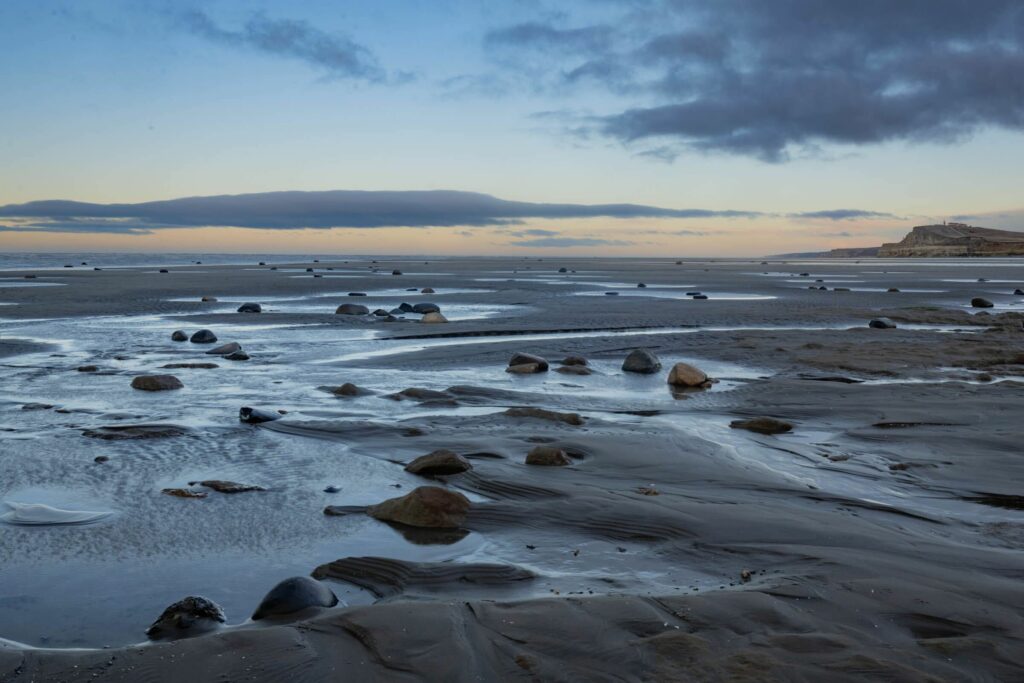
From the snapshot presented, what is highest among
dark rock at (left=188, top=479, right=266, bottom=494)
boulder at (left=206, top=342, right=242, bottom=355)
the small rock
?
the small rock

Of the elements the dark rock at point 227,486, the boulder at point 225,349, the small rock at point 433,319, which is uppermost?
the small rock at point 433,319

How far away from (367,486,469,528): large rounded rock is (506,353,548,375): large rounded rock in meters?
5.04

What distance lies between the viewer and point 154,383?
7.93 meters

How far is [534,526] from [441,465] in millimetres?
1100

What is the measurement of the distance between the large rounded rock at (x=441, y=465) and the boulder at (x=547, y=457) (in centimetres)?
42

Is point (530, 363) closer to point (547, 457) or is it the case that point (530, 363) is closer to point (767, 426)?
point (767, 426)

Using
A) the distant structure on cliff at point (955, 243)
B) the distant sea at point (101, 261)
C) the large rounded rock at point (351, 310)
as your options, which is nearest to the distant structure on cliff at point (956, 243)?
the distant structure on cliff at point (955, 243)

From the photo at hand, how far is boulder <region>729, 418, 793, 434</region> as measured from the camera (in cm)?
632

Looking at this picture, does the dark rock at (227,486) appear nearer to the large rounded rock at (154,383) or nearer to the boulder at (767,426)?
the large rounded rock at (154,383)

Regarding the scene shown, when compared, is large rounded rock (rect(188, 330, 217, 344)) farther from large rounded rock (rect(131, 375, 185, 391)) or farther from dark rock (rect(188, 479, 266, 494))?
dark rock (rect(188, 479, 266, 494))

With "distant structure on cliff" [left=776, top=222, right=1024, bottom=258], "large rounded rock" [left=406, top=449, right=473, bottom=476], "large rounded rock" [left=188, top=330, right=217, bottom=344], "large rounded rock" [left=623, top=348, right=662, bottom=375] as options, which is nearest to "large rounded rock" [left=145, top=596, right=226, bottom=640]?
"large rounded rock" [left=406, top=449, right=473, bottom=476]

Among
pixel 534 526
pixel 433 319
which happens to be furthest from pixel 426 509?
pixel 433 319

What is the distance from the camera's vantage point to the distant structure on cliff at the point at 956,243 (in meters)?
110

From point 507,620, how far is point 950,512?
8.71 ft
